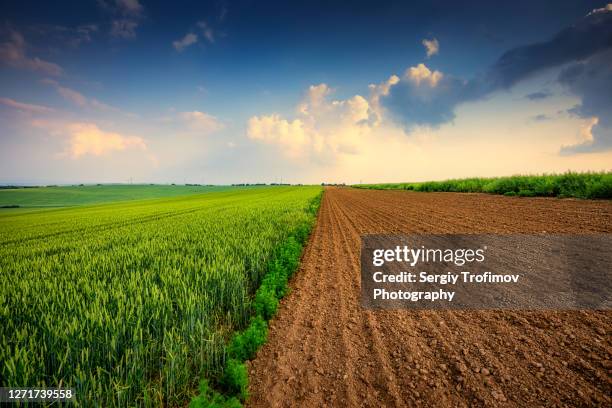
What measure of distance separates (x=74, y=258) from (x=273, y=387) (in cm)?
862

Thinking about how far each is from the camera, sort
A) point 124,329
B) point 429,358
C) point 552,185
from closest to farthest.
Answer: point 124,329
point 429,358
point 552,185

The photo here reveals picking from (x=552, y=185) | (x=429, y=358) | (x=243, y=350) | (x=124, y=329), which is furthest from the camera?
(x=552, y=185)

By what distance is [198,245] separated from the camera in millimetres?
9852

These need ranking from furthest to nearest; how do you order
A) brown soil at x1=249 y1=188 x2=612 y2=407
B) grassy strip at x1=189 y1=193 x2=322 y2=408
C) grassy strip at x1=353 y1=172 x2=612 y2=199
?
grassy strip at x1=353 y1=172 x2=612 y2=199, brown soil at x1=249 y1=188 x2=612 y2=407, grassy strip at x1=189 y1=193 x2=322 y2=408

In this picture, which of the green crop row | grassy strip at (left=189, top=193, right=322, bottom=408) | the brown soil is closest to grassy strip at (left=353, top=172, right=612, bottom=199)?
the brown soil

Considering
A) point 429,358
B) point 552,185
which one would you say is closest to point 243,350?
point 429,358

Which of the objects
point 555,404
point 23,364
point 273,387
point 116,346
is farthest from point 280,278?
point 555,404

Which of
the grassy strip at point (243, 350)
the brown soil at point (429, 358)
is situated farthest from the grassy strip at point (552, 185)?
the grassy strip at point (243, 350)

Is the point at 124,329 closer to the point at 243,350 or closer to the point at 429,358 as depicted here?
the point at 243,350

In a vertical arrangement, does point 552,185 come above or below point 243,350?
above

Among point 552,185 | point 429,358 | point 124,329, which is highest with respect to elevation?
point 552,185

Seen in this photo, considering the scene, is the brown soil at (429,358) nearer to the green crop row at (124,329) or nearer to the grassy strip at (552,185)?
the green crop row at (124,329)

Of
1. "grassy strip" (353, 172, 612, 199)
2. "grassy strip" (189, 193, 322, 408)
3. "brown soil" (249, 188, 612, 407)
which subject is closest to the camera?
"grassy strip" (189, 193, 322, 408)

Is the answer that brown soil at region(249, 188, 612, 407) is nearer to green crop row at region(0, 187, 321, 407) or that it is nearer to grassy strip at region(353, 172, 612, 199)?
green crop row at region(0, 187, 321, 407)
